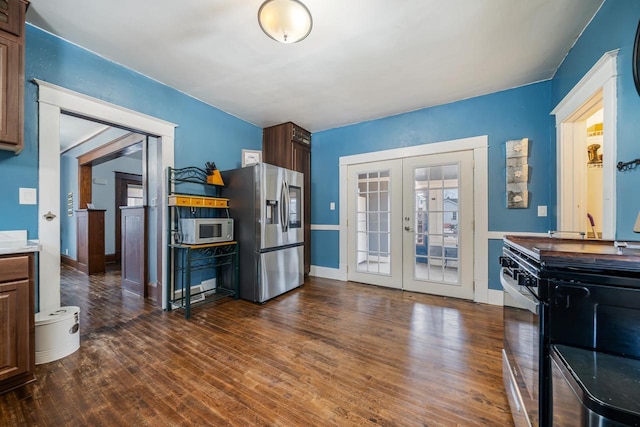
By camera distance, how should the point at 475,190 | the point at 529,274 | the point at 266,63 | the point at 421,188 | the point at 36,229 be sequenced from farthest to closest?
the point at 421,188, the point at 475,190, the point at 266,63, the point at 36,229, the point at 529,274

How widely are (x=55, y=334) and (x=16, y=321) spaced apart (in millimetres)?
464

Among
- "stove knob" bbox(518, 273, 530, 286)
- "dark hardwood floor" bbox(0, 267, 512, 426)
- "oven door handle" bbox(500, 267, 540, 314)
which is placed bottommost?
"dark hardwood floor" bbox(0, 267, 512, 426)

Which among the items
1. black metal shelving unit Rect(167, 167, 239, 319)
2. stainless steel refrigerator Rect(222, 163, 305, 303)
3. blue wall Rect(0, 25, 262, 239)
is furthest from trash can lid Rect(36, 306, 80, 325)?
stainless steel refrigerator Rect(222, 163, 305, 303)

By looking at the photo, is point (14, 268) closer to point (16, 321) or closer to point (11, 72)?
point (16, 321)

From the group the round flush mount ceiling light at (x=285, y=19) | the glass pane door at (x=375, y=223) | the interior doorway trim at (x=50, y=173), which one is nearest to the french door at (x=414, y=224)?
the glass pane door at (x=375, y=223)

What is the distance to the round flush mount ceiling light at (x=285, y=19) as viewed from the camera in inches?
62.7

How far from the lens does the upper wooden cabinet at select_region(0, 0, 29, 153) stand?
161cm

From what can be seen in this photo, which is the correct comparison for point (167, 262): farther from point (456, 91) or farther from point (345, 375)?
point (456, 91)

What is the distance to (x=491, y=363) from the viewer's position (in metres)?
1.79

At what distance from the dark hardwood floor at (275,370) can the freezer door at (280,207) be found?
0.95 meters

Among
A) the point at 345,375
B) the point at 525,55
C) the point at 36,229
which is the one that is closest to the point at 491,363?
the point at 345,375

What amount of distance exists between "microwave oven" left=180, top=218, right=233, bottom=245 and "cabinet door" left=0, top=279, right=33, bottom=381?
125cm

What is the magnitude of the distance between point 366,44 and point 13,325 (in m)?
3.23

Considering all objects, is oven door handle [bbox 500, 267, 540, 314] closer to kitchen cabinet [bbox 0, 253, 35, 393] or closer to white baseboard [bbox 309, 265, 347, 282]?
kitchen cabinet [bbox 0, 253, 35, 393]
